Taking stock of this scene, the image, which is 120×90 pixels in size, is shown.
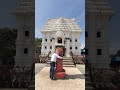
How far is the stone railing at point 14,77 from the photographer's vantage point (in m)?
9.11

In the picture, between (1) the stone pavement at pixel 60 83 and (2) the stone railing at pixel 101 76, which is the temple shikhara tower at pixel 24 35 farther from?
(1) the stone pavement at pixel 60 83

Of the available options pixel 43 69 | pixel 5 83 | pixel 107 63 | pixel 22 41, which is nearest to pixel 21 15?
pixel 22 41

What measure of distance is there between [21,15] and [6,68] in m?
4.61

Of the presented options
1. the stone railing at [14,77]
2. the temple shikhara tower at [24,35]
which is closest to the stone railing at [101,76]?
the stone railing at [14,77]

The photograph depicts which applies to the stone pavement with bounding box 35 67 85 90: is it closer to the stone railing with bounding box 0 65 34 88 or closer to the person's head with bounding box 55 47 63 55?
the person's head with bounding box 55 47 63 55

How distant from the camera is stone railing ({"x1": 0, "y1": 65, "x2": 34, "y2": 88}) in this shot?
911 centimetres

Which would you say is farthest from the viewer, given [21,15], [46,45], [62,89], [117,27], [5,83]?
[117,27]

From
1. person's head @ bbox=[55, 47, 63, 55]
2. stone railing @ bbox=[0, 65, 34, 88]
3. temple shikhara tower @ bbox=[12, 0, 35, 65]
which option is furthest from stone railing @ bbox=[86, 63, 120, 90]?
temple shikhara tower @ bbox=[12, 0, 35, 65]

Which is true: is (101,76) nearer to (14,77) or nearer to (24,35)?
(14,77)

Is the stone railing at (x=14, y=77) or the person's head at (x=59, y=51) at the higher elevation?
the person's head at (x=59, y=51)

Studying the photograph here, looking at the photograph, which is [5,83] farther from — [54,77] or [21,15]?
[21,15]

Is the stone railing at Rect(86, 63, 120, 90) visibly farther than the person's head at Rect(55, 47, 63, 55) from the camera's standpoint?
Yes

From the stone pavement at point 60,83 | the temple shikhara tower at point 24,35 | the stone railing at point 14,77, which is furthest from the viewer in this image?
the temple shikhara tower at point 24,35

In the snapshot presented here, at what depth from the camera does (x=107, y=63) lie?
13.9m
